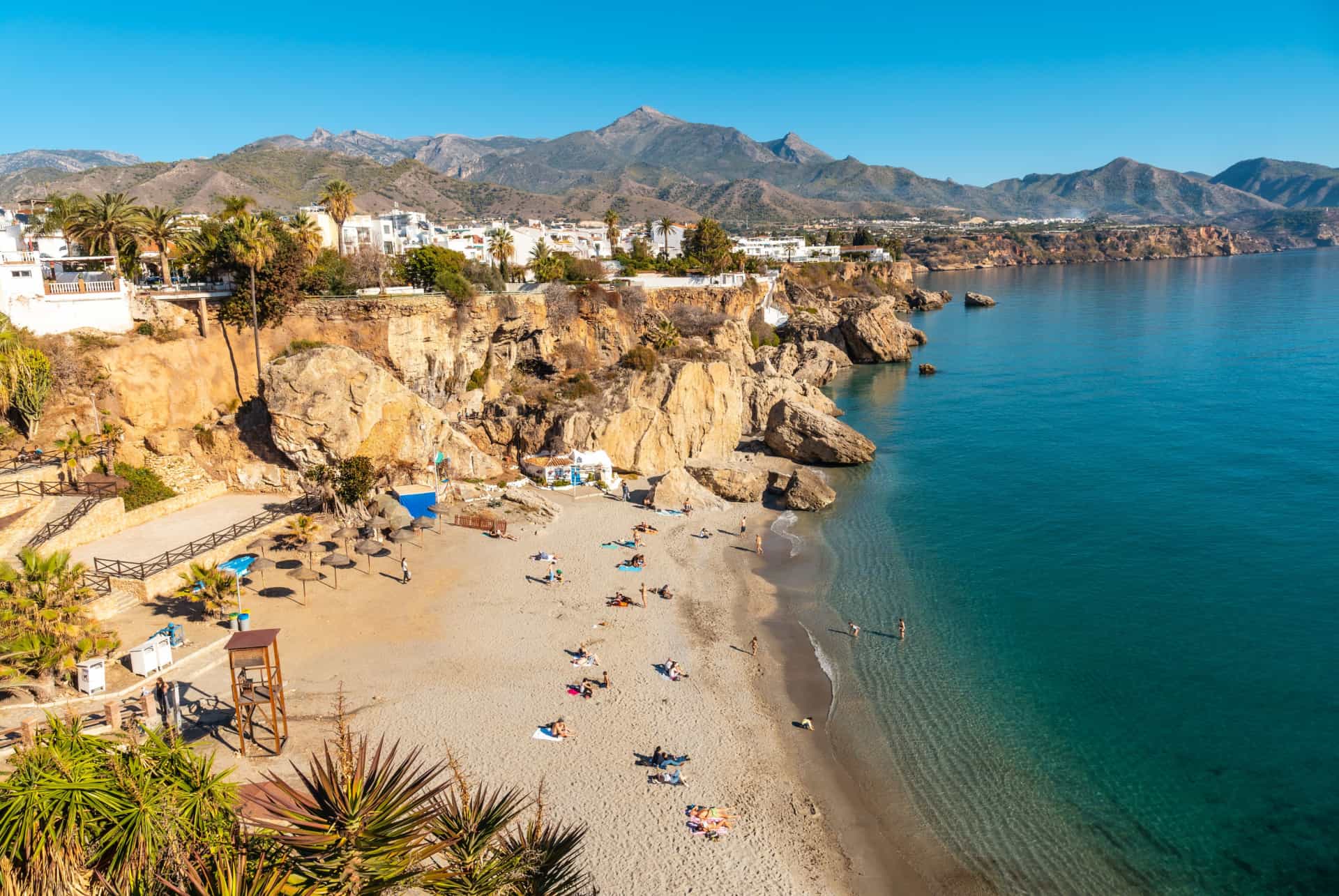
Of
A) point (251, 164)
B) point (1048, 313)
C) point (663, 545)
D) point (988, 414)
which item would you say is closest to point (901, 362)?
point (988, 414)

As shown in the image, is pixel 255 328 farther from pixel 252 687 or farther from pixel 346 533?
pixel 252 687

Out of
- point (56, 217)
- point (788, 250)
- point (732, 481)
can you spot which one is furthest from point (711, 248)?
point (56, 217)

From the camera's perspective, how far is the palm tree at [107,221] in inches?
1241

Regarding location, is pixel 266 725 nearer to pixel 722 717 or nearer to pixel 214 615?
pixel 214 615

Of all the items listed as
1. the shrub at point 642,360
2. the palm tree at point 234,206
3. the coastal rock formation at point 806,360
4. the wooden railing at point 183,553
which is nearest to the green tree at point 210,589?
the wooden railing at point 183,553

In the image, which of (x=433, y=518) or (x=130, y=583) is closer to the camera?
(x=130, y=583)

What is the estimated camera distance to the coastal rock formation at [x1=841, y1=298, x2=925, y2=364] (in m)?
76.6

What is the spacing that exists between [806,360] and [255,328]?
45.3 m

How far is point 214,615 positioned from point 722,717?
46.5ft

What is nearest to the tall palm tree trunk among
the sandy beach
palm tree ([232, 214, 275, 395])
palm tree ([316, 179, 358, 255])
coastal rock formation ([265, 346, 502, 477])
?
palm tree ([232, 214, 275, 395])

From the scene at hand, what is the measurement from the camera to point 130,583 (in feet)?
70.5

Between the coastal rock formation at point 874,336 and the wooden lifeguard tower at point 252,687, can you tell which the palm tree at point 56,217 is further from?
the coastal rock formation at point 874,336

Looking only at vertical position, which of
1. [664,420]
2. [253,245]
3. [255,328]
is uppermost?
[253,245]

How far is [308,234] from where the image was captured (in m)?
40.8
